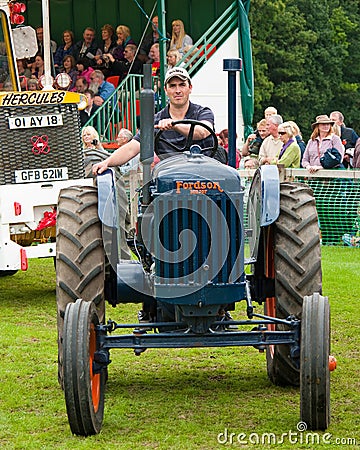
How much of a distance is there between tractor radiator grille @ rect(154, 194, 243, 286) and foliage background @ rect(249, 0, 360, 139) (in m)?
45.4

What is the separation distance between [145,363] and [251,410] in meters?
1.69

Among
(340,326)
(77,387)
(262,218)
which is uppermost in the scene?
(262,218)

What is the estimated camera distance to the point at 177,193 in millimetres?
6172

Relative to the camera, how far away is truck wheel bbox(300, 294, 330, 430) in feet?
19.2

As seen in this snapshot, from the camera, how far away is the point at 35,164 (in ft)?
36.4

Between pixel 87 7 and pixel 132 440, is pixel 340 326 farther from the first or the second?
pixel 87 7

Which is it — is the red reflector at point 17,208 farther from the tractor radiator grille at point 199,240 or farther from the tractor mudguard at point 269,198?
the tractor radiator grille at point 199,240

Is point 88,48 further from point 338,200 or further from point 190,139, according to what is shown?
point 190,139

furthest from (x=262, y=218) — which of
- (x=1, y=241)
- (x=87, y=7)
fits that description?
(x=87, y=7)

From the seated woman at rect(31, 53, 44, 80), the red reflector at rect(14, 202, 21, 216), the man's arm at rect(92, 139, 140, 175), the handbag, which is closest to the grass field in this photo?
the red reflector at rect(14, 202, 21, 216)

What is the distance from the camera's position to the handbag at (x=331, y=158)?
50.1 feet

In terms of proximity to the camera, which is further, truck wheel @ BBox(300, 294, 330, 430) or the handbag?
the handbag

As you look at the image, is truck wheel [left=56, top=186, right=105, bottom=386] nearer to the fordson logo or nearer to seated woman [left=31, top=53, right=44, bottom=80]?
the fordson logo

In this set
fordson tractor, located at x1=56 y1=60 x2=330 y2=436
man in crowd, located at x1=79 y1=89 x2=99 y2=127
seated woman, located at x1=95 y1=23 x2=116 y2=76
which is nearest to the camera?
fordson tractor, located at x1=56 y1=60 x2=330 y2=436
